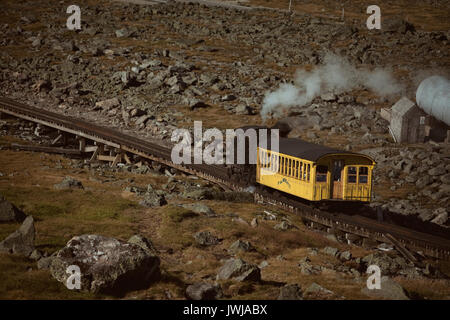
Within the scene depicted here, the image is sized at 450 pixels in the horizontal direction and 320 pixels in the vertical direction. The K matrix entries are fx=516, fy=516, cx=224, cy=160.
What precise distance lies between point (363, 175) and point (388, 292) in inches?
425

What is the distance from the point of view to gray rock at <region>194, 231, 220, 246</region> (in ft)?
88.7

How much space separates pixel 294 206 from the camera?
1255 inches

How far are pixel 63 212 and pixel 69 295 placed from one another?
11860 millimetres

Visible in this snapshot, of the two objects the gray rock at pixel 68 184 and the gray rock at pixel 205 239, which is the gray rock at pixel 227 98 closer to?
the gray rock at pixel 68 184

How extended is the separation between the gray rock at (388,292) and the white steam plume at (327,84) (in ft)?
119

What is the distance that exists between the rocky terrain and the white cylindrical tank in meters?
3.66

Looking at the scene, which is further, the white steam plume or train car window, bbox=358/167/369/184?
the white steam plume

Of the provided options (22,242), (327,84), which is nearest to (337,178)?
(22,242)

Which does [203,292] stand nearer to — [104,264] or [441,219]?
[104,264]

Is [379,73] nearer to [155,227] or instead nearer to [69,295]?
[155,227]

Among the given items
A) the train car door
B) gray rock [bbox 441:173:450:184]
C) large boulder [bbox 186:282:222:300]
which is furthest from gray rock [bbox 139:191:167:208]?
gray rock [bbox 441:173:450:184]

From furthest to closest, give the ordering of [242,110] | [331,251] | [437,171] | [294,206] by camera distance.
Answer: [242,110], [437,171], [294,206], [331,251]

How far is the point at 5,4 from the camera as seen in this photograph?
11112 cm

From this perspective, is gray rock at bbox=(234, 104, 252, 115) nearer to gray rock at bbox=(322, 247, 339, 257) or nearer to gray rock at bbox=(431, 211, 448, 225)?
gray rock at bbox=(431, 211, 448, 225)
